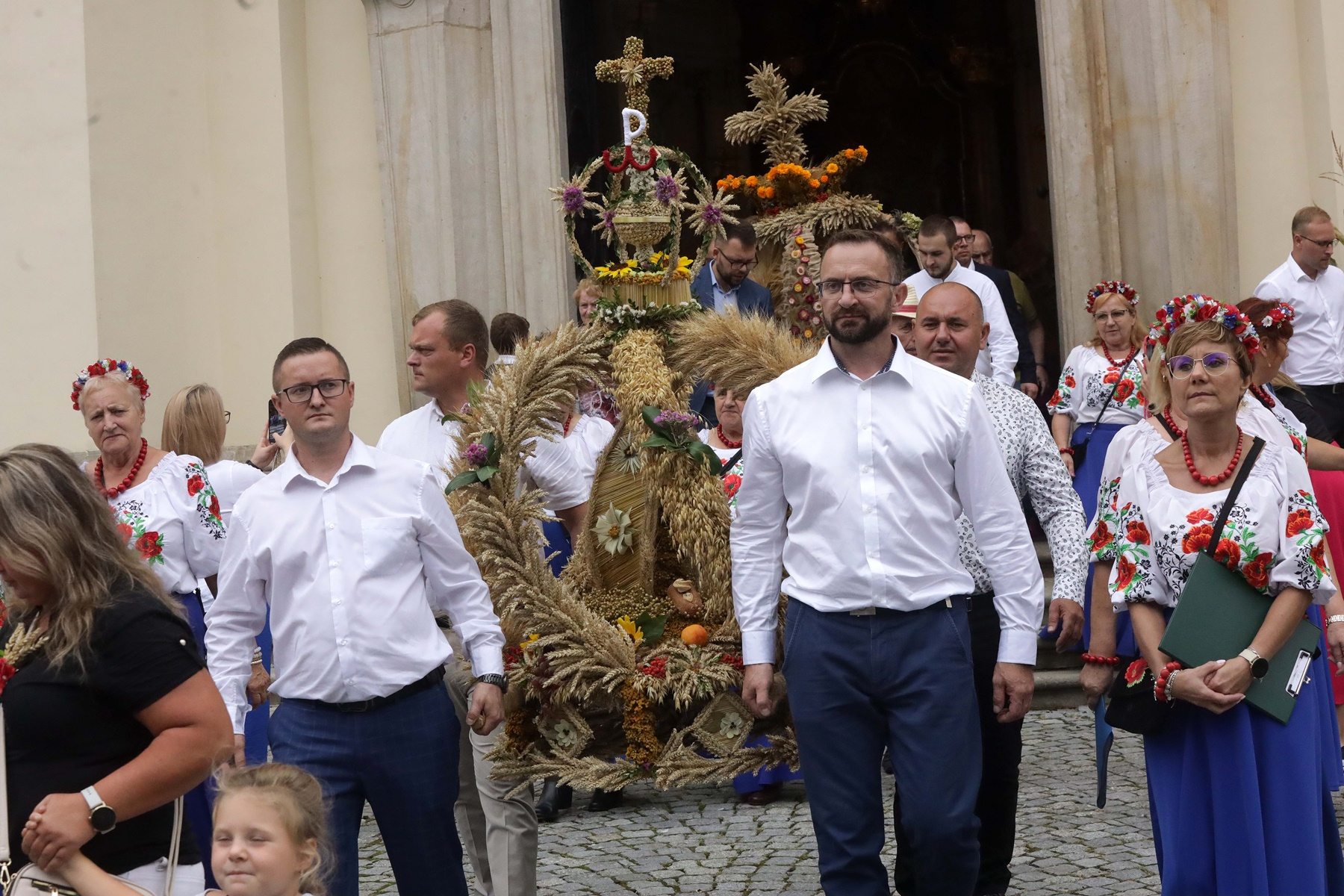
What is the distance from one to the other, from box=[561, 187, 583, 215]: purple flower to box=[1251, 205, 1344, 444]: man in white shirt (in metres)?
4.69

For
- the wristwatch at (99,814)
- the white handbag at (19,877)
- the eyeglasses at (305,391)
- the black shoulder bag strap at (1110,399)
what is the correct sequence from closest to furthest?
the white handbag at (19,877)
the wristwatch at (99,814)
the eyeglasses at (305,391)
the black shoulder bag strap at (1110,399)

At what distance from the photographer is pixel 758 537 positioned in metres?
4.39

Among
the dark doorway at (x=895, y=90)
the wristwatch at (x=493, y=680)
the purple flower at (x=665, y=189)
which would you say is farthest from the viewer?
the dark doorway at (x=895, y=90)

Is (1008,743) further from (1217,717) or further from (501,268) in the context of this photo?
(501,268)

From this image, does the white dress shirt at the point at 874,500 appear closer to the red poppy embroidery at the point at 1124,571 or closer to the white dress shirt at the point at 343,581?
the red poppy embroidery at the point at 1124,571

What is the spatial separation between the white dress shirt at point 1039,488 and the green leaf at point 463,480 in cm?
150

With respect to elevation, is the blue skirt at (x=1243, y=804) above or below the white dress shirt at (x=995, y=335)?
below

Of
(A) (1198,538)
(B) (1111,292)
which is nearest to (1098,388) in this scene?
(B) (1111,292)

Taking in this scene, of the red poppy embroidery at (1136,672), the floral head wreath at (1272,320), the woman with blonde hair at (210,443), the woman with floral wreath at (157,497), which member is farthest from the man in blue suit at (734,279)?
the red poppy embroidery at (1136,672)

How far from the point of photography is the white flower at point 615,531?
5.39 m

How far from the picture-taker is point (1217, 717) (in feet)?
13.9

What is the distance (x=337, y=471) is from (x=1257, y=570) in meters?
2.40

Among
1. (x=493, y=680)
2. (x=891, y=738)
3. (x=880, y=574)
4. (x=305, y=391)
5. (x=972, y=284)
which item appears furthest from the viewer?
(x=972, y=284)

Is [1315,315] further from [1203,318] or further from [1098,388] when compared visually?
[1203,318]
